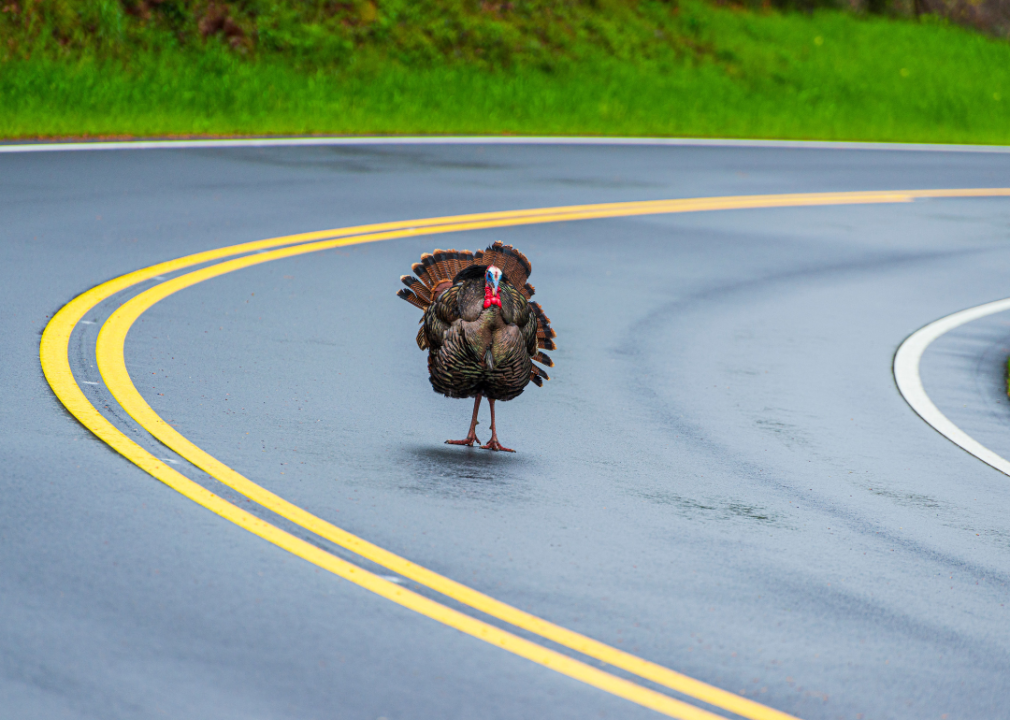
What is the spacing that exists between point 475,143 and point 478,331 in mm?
14284

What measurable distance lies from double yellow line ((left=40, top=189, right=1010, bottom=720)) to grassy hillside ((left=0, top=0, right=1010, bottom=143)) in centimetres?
784

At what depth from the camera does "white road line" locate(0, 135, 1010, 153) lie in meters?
16.8

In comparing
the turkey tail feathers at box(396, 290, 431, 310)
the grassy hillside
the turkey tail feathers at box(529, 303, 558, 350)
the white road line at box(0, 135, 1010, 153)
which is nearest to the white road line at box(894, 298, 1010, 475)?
the turkey tail feathers at box(529, 303, 558, 350)

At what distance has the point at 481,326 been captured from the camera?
666cm

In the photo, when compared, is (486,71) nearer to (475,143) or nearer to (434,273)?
(475,143)

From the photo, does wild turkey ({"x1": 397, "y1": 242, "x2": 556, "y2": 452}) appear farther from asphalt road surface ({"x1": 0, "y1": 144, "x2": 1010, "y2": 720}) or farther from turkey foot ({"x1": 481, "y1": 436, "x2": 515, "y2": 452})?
asphalt road surface ({"x1": 0, "y1": 144, "x2": 1010, "y2": 720})

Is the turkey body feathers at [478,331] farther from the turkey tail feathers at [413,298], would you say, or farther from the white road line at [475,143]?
the white road line at [475,143]

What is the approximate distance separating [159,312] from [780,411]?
4.53m

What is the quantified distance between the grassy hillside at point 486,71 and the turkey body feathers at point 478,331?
38.2 ft

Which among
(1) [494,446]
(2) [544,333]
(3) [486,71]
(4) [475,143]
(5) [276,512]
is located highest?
(3) [486,71]

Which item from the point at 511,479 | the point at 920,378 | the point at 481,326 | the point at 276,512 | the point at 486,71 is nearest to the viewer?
the point at 276,512

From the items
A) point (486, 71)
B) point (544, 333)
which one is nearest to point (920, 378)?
point (544, 333)

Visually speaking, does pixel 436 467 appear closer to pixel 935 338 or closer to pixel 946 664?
pixel 946 664

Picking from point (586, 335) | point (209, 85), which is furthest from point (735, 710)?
point (209, 85)
